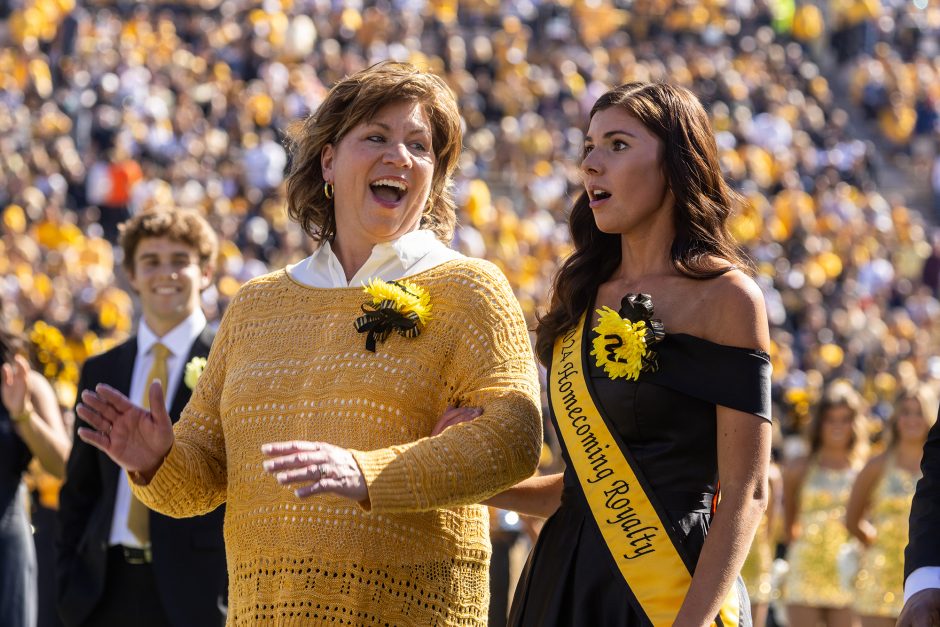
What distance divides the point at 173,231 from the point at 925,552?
10.1 ft

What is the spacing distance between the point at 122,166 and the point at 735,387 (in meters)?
14.5

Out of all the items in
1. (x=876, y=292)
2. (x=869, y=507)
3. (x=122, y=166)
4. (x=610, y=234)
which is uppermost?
(x=122, y=166)

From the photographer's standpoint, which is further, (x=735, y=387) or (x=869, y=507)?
(x=869, y=507)

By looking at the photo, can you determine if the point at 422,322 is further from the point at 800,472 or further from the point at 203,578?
the point at 800,472

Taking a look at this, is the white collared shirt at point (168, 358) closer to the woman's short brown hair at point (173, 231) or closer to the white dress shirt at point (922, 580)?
the woman's short brown hair at point (173, 231)

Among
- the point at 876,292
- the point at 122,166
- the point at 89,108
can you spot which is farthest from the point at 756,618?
the point at 876,292

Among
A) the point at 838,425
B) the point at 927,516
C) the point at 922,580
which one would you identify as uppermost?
the point at 838,425

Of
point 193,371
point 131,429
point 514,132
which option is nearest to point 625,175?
point 131,429

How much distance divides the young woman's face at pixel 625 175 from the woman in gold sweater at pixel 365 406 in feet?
0.92

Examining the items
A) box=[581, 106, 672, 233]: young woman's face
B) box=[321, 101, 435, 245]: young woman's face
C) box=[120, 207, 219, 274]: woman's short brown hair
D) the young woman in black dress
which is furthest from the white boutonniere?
box=[581, 106, 672, 233]: young woman's face

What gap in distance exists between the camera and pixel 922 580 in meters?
2.94

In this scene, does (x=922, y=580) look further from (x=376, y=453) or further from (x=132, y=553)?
(x=132, y=553)

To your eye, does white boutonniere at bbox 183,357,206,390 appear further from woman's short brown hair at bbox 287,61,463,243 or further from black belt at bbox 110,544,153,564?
woman's short brown hair at bbox 287,61,463,243

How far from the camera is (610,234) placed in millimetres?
3627
